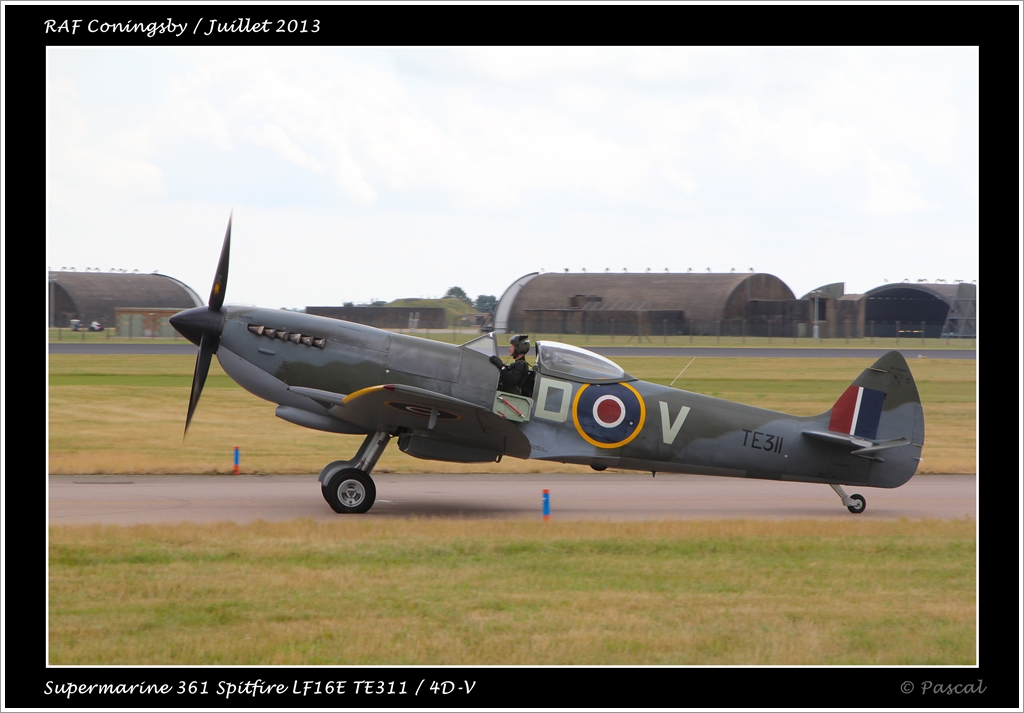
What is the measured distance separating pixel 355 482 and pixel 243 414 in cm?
1376

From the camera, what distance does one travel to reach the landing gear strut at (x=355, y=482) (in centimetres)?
1244

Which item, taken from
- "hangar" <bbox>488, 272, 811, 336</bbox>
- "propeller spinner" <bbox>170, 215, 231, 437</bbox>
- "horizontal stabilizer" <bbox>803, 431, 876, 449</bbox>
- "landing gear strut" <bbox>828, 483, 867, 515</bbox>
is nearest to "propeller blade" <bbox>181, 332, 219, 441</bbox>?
"propeller spinner" <bbox>170, 215, 231, 437</bbox>

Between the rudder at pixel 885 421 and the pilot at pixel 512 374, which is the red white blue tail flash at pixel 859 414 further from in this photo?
the pilot at pixel 512 374

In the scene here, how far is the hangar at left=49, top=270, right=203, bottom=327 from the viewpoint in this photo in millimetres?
68438

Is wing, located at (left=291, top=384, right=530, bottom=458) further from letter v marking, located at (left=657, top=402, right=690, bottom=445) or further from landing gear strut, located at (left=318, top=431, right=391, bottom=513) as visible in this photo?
letter v marking, located at (left=657, top=402, right=690, bottom=445)

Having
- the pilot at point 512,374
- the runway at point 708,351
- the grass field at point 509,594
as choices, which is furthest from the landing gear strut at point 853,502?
the runway at point 708,351

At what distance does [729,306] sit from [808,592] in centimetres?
6252

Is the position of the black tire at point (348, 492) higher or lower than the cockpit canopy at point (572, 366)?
lower

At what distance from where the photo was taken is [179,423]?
76.9 feet

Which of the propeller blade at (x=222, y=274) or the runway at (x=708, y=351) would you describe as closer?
the propeller blade at (x=222, y=274)

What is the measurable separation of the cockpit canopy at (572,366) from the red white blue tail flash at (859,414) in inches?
122

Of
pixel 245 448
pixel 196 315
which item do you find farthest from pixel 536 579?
pixel 245 448

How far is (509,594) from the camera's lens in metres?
8.63

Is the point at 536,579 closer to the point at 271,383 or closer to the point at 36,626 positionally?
the point at 36,626
